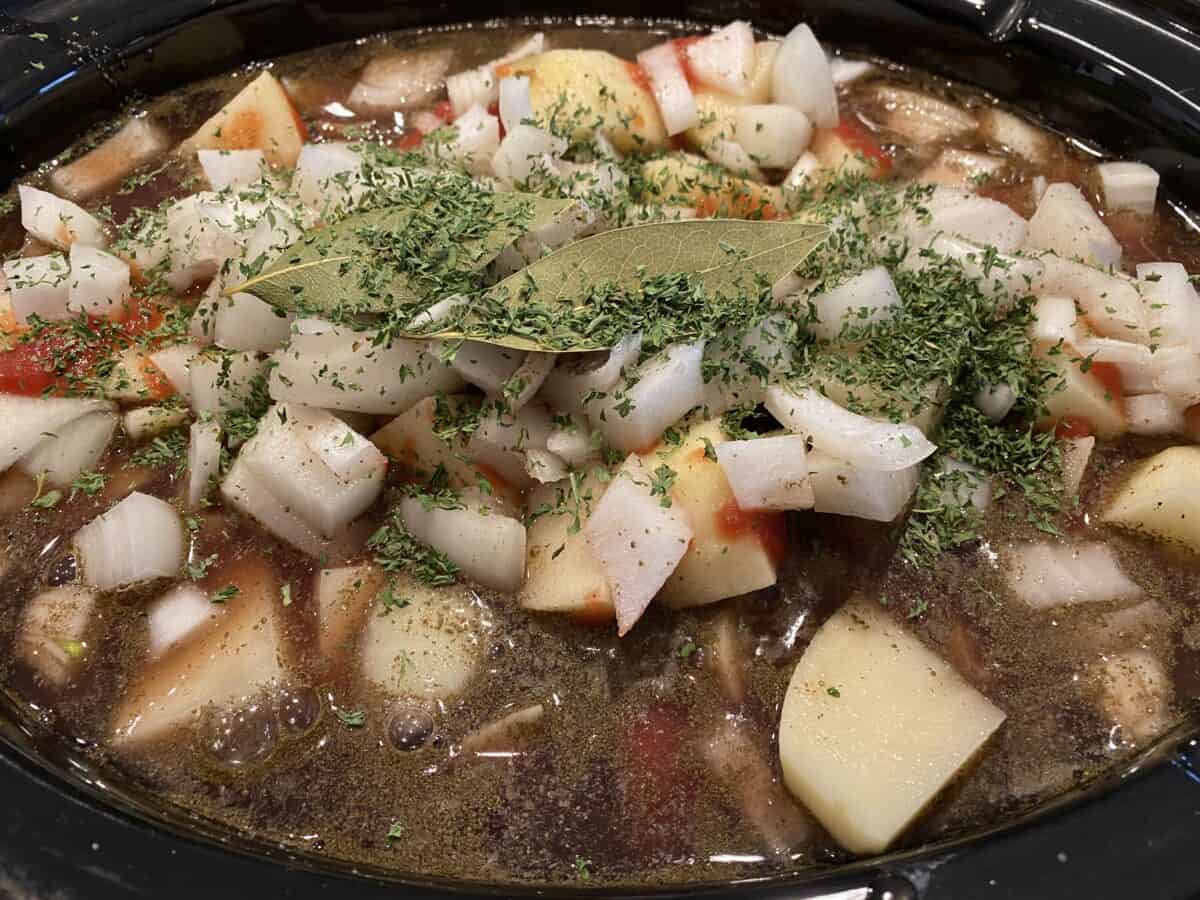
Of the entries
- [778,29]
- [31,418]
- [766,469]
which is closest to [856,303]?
[766,469]

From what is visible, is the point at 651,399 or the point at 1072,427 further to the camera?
the point at 1072,427

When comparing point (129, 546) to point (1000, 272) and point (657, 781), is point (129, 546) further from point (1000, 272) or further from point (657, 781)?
point (1000, 272)

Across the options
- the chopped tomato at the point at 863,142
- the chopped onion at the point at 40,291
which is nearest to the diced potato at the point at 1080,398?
the chopped tomato at the point at 863,142

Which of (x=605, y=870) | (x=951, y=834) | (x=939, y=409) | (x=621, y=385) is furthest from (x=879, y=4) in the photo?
(x=605, y=870)

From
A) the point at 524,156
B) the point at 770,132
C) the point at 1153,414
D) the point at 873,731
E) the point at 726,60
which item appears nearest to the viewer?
the point at 873,731

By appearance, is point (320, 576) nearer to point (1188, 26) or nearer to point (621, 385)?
point (621, 385)

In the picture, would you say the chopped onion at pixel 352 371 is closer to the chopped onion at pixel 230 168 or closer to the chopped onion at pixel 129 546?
the chopped onion at pixel 129 546

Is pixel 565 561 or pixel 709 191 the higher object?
pixel 709 191
